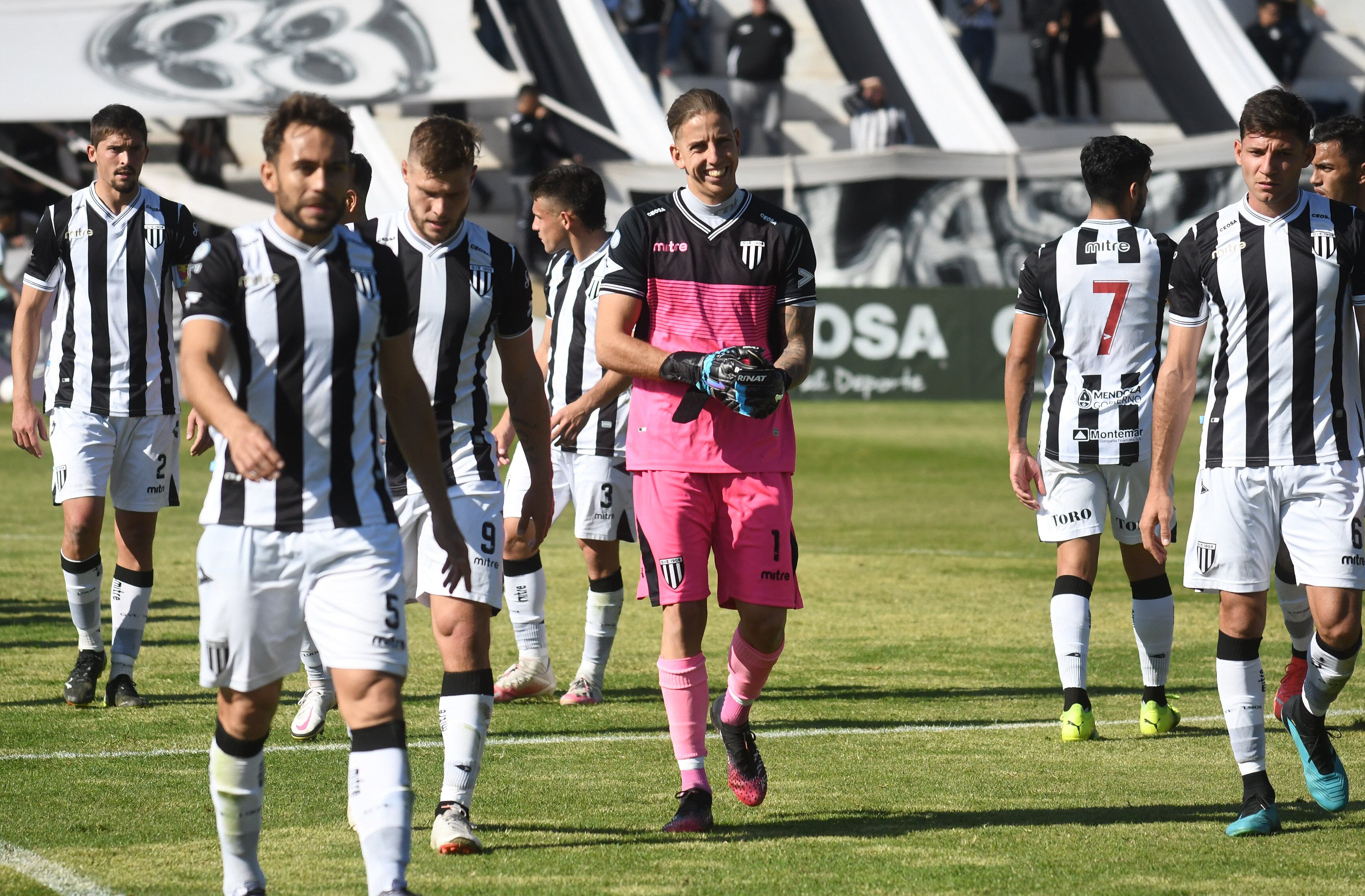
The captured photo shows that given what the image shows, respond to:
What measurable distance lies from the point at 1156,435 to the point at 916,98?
27.4 m

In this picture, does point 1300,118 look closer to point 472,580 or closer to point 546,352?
point 472,580

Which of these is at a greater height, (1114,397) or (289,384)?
(289,384)

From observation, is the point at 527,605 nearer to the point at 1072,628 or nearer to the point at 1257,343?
the point at 1072,628

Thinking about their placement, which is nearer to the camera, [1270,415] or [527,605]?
[1270,415]

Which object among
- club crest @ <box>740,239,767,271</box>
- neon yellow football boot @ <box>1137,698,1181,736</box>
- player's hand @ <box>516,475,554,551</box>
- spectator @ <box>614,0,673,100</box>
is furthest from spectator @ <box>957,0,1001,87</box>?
player's hand @ <box>516,475,554,551</box>

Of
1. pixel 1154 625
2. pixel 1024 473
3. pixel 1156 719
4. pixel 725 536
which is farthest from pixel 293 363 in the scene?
pixel 1154 625

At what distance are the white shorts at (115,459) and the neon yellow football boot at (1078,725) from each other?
3.98m

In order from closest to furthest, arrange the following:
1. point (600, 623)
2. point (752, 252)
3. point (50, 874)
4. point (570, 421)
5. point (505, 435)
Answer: point (50, 874), point (752, 252), point (570, 421), point (505, 435), point (600, 623)

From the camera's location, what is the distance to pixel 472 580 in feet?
17.7

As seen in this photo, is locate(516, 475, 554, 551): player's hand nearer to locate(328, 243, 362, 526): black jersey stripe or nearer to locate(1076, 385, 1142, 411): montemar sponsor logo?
locate(328, 243, 362, 526): black jersey stripe

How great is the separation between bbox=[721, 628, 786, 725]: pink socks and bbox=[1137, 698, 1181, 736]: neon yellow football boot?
2.01 m

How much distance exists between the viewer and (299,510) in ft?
14.0

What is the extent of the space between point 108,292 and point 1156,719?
4.92 metres

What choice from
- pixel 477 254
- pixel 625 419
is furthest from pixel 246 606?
pixel 625 419
